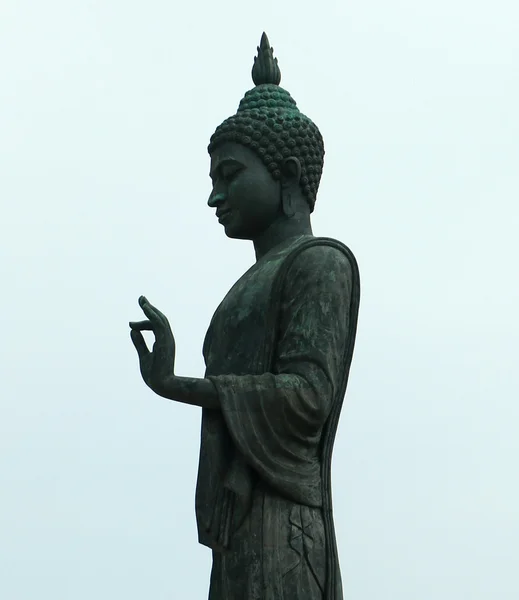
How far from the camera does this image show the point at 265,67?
11547 mm

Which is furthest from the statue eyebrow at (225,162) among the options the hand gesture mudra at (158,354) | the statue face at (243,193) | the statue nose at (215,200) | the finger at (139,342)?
the finger at (139,342)

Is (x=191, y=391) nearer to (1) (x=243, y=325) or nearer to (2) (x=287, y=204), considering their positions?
(1) (x=243, y=325)

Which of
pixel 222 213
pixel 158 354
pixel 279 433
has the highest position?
pixel 222 213

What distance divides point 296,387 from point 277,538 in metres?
0.95

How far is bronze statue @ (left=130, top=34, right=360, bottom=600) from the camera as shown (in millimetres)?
10477

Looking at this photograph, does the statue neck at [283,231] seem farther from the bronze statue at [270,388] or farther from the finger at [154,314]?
the finger at [154,314]

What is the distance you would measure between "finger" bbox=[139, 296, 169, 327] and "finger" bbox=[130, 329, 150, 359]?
182 millimetres

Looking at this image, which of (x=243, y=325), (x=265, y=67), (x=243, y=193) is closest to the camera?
(x=243, y=325)

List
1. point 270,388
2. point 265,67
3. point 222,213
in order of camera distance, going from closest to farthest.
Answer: point 270,388 → point 222,213 → point 265,67

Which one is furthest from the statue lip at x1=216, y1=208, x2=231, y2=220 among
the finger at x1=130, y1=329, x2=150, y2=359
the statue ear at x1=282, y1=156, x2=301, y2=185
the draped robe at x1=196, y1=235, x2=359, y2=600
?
the finger at x1=130, y1=329, x2=150, y2=359

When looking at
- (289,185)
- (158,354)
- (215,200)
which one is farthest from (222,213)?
(158,354)

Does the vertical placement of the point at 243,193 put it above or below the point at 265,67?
below

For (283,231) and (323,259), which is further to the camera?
(283,231)

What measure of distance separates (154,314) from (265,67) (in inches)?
81.4
